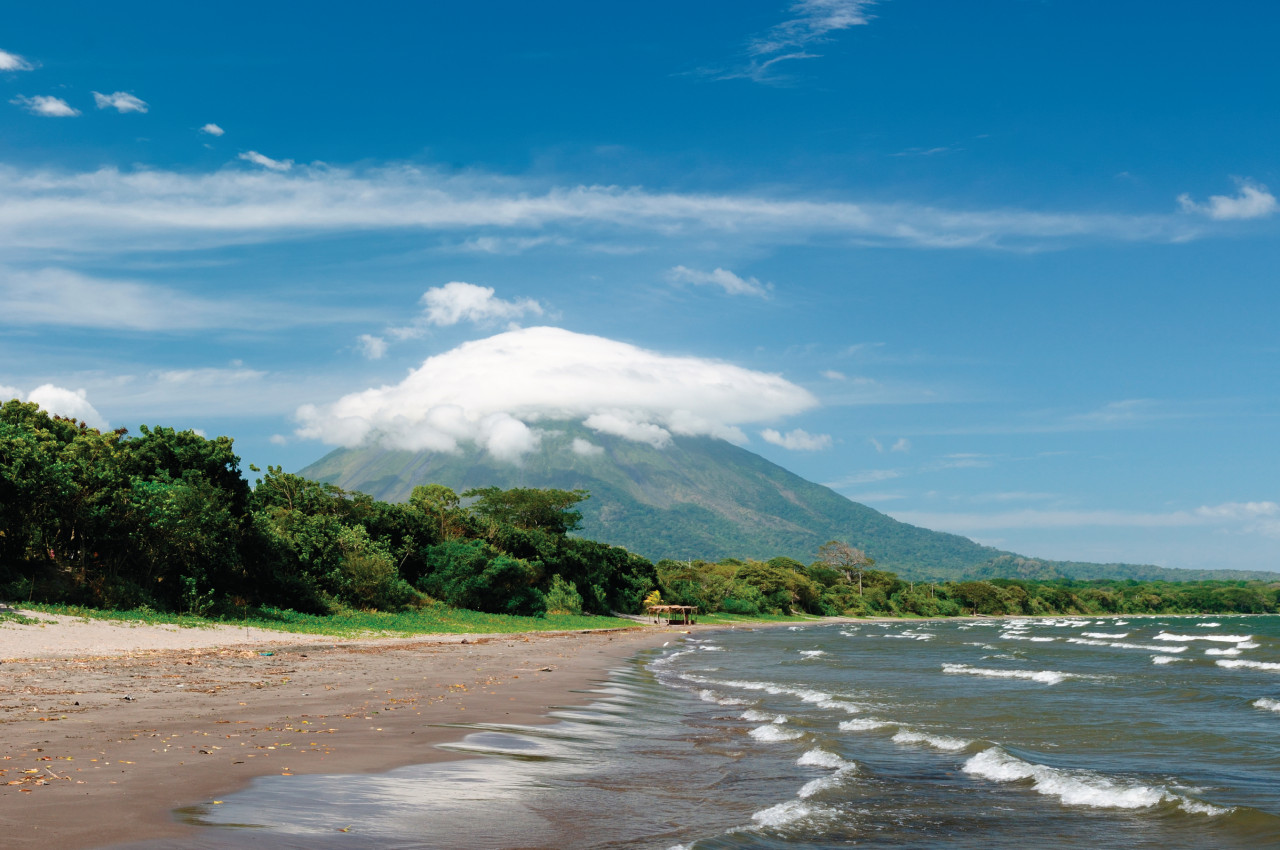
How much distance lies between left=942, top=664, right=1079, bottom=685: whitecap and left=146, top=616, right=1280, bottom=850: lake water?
586cm

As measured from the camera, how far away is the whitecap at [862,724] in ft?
58.1

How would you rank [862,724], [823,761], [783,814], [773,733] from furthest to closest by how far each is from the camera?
[862,724], [773,733], [823,761], [783,814]

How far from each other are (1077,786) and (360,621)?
137 ft

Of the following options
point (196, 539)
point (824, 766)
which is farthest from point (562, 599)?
point (824, 766)

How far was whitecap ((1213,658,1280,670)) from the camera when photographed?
129 ft

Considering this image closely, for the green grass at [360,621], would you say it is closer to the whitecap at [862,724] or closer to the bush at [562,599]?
the bush at [562,599]

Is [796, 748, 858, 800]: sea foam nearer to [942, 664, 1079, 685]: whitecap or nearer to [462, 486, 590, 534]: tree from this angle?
[942, 664, 1079, 685]: whitecap

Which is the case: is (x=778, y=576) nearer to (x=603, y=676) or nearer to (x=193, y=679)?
(x=603, y=676)

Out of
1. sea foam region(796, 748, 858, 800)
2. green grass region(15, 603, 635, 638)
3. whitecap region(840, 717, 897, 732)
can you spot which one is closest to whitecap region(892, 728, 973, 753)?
whitecap region(840, 717, 897, 732)

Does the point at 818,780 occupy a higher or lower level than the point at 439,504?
lower

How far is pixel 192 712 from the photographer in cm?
1420

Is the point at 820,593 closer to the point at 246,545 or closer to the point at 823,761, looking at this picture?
the point at 246,545

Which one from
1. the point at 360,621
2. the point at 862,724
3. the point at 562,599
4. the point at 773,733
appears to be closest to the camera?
the point at 773,733

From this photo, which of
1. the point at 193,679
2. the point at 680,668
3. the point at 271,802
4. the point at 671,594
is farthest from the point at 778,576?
the point at 271,802
